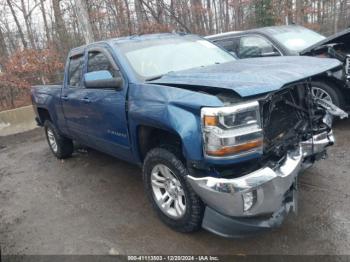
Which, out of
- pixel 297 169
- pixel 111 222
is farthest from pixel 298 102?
pixel 111 222

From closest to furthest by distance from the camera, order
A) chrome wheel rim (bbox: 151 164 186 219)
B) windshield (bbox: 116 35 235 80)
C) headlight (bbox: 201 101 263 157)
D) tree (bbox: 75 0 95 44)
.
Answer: headlight (bbox: 201 101 263 157), chrome wheel rim (bbox: 151 164 186 219), windshield (bbox: 116 35 235 80), tree (bbox: 75 0 95 44)

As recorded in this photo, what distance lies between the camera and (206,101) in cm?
261

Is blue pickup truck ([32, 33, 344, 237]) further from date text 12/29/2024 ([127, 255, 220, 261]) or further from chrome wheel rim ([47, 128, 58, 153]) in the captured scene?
chrome wheel rim ([47, 128, 58, 153])

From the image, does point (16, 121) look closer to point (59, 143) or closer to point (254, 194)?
point (59, 143)

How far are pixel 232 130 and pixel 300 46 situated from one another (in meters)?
4.82

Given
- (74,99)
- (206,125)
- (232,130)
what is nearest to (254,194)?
(232,130)

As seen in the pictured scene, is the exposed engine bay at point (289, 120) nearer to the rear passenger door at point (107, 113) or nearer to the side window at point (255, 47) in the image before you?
the rear passenger door at point (107, 113)

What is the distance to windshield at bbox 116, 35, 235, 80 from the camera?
372 centimetres

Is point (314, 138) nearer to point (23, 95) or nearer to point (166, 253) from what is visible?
point (166, 253)

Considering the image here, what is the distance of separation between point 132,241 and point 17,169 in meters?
3.72

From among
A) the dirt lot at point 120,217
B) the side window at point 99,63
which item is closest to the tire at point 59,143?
the dirt lot at point 120,217

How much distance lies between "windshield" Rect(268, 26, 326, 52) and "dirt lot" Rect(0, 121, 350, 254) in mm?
1902

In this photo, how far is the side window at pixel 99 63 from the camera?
3826mm

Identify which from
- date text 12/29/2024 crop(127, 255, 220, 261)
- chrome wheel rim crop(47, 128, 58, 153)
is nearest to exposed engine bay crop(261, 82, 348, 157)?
date text 12/29/2024 crop(127, 255, 220, 261)
